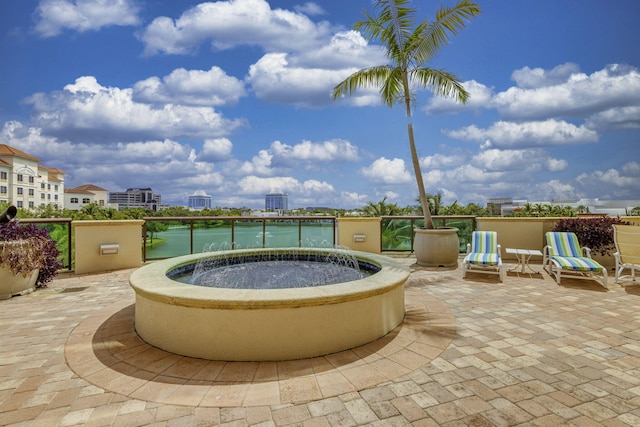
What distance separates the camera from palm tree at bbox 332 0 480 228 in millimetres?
7828

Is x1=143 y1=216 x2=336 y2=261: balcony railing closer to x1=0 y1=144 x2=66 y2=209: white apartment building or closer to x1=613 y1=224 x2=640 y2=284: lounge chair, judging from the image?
x1=613 y1=224 x2=640 y2=284: lounge chair

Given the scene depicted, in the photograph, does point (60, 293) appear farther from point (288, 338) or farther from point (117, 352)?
point (288, 338)

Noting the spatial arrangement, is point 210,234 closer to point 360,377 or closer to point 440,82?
point 360,377

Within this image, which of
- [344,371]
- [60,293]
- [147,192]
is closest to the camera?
[344,371]

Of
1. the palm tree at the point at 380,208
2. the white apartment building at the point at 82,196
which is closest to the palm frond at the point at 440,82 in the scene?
the palm tree at the point at 380,208

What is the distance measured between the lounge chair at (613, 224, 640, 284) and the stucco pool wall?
6518 mm

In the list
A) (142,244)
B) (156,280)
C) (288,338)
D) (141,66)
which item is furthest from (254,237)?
(141,66)

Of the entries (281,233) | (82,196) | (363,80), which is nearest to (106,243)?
(281,233)

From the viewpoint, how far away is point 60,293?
5406 mm

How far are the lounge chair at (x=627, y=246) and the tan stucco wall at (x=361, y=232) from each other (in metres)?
5.49

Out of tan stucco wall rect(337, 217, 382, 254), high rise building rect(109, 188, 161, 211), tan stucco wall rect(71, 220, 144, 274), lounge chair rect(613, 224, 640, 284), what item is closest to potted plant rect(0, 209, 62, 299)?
tan stucco wall rect(71, 220, 144, 274)

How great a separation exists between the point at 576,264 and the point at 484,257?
5.30 ft

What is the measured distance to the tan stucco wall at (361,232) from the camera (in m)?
9.55

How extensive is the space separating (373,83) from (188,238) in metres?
7.11
